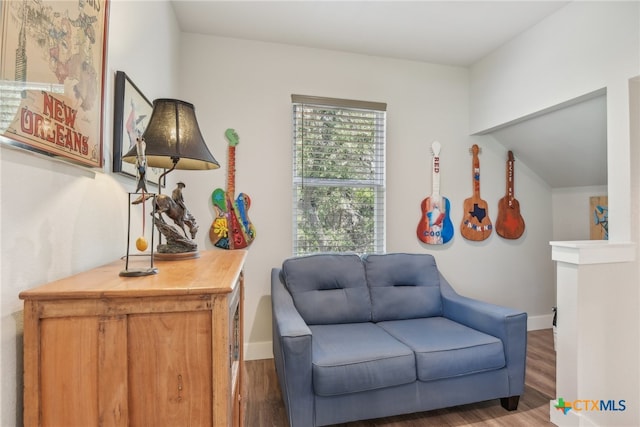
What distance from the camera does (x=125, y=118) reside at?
4.46 ft

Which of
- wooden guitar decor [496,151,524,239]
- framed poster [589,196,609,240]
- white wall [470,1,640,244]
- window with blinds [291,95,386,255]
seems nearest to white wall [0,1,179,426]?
window with blinds [291,95,386,255]

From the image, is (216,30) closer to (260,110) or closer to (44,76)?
(260,110)

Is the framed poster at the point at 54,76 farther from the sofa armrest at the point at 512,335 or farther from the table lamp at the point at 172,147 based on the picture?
the sofa armrest at the point at 512,335

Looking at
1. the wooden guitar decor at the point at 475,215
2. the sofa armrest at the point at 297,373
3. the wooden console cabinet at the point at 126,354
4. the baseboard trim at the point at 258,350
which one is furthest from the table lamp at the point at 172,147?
the wooden guitar decor at the point at 475,215

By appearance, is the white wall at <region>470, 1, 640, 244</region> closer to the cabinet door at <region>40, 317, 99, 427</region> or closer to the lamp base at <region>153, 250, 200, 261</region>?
the lamp base at <region>153, 250, 200, 261</region>

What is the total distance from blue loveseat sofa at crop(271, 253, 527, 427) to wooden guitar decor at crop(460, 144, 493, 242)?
763mm

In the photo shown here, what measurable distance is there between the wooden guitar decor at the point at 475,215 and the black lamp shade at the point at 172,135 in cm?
265

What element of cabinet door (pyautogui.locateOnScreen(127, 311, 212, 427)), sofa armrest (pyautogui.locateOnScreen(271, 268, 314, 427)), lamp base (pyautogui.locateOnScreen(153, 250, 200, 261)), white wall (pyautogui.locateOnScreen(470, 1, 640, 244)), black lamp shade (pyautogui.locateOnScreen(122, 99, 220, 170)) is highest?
white wall (pyautogui.locateOnScreen(470, 1, 640, 244))

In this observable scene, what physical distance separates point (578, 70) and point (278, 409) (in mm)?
2939

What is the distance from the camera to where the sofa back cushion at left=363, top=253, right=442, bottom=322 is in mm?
2367

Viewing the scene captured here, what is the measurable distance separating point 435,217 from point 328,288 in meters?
1.33

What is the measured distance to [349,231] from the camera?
2850 millimetres

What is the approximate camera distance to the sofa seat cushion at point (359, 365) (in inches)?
63.3

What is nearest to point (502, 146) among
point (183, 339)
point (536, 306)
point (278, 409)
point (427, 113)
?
point (427, 113)
